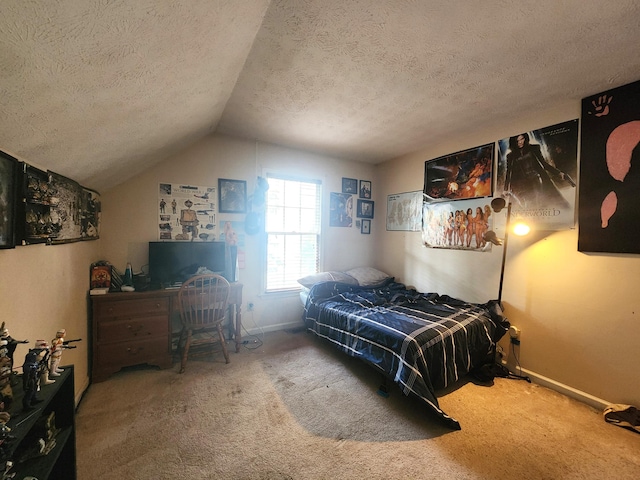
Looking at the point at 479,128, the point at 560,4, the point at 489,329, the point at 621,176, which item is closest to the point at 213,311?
the point at 489,329

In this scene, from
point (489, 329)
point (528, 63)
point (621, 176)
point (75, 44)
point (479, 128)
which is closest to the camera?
point (75, 44)

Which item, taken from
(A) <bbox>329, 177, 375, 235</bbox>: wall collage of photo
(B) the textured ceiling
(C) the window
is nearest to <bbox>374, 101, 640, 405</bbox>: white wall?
(B) the textured ceiling

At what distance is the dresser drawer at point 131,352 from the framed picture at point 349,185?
2955 mm

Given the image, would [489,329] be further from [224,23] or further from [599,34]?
[224,23]

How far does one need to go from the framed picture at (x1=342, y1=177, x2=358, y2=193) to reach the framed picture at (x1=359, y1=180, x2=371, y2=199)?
0.37 ft

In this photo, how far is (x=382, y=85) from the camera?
6.37 ft

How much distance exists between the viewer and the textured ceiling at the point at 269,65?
85cm

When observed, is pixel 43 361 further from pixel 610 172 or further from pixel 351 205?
pixel 610 172

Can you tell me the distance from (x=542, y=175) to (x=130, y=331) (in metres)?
4.02

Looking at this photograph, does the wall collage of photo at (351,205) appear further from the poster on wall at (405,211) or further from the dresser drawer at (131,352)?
the dresser drawer at (131,352)

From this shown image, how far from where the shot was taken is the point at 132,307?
229cm

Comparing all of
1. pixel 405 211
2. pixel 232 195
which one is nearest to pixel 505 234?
pixel 405 211

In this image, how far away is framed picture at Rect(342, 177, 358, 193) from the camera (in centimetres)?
389

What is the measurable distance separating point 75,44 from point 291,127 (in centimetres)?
212
